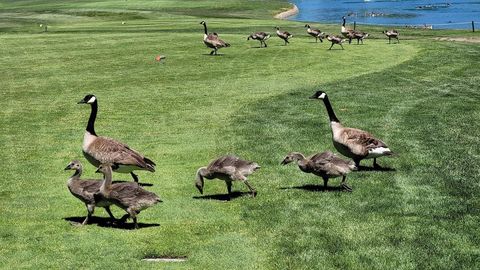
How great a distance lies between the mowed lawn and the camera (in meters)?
12.8

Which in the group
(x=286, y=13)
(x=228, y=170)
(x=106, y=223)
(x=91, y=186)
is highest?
(x=91, y=186)

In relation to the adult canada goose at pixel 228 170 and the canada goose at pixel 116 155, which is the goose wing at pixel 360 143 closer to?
the adult canada goose at pixel 228 170

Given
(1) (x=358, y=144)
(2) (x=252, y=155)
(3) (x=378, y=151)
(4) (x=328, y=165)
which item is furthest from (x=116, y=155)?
(3) (x=378, y=151)

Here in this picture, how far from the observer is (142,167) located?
52.5 ft

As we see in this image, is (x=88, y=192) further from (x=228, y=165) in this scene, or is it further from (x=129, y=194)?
(x=228, y=165)

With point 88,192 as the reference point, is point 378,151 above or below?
below

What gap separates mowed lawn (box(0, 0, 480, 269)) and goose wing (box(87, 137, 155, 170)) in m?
1.06

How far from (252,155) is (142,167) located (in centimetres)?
528

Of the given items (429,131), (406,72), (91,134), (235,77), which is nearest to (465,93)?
(406,72)

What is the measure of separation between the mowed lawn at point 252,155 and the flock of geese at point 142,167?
0.54m

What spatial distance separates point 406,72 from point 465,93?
24.3ft

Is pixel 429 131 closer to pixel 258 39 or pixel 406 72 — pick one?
pixel 406 72

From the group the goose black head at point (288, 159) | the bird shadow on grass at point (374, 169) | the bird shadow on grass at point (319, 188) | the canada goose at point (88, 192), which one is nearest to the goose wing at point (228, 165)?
the goose black head at point (288, 159)

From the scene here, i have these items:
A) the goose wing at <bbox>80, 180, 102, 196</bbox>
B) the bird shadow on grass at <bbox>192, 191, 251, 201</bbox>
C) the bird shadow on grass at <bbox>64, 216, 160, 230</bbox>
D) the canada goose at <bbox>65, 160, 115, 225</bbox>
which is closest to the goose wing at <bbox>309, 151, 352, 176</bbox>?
the bird shadow on grass at <bbox>192, 191, 251, 201</bbox>
